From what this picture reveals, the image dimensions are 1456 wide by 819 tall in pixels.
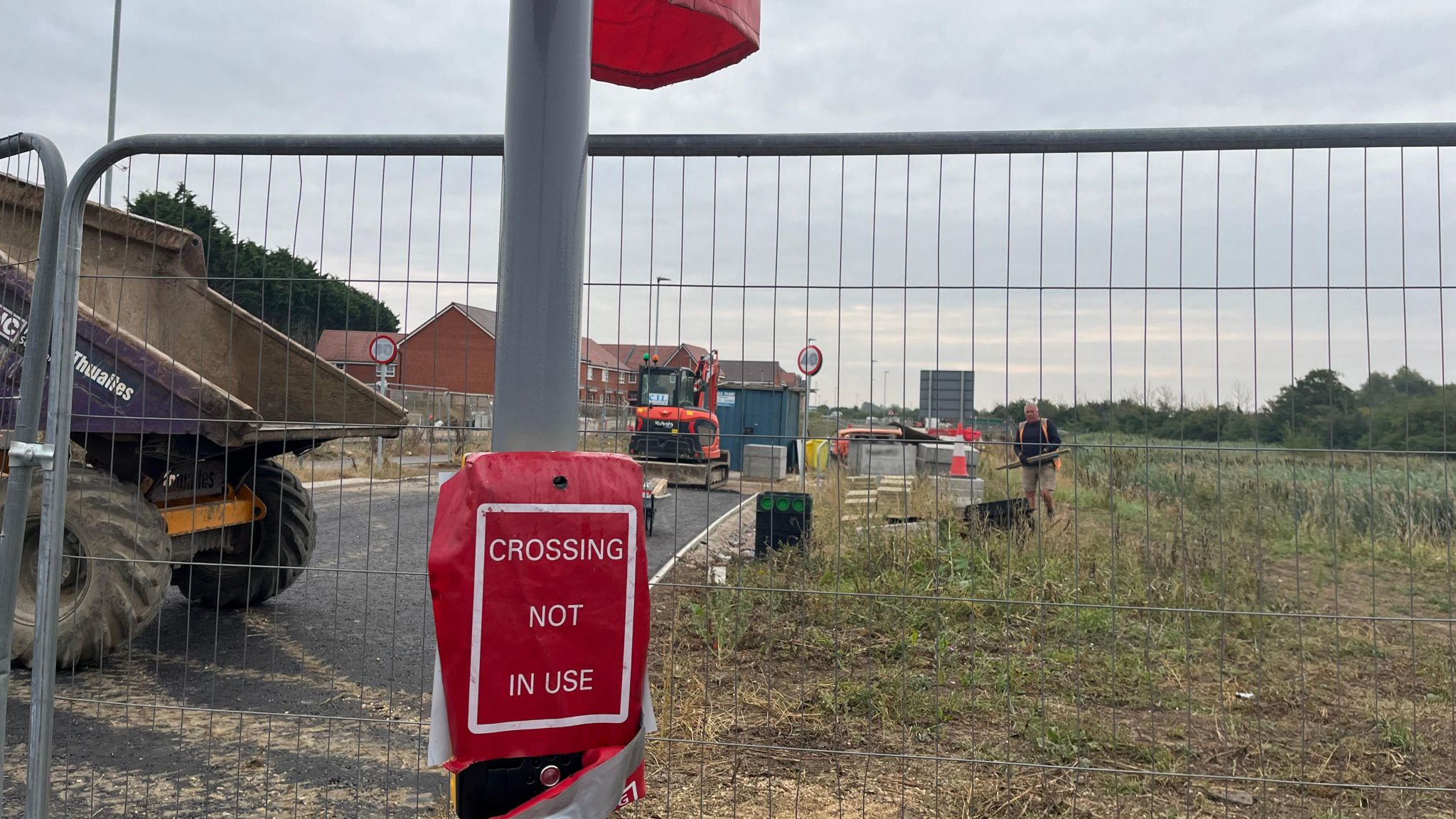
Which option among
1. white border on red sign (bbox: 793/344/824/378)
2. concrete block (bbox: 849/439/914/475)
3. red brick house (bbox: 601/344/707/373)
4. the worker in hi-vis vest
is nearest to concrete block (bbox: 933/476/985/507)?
the worker in hi-vis vest

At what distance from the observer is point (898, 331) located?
279cm

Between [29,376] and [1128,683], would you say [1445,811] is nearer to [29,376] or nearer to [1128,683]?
[1128,683]

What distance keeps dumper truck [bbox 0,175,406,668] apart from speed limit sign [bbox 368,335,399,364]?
54cm

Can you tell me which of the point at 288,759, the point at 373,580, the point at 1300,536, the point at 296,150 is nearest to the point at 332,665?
the point at 288,759

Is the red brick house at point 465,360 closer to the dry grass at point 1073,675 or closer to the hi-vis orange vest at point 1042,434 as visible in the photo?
the dry grass at point 1073,675

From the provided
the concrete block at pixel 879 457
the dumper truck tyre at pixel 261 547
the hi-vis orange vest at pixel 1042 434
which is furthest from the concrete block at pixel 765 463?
the dumper truck tyre at pixel 261 547

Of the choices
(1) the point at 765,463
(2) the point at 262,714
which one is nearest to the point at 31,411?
(2) the point at 262,714

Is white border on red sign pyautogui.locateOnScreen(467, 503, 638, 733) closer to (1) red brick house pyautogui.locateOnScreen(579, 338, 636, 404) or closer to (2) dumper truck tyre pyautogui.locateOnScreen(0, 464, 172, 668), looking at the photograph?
(1) red brick house pyautogui.locateOnScreen(579, 338, 636, 404)

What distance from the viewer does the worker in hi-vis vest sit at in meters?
2.85

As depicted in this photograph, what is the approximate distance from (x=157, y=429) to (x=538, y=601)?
3782 millimetres

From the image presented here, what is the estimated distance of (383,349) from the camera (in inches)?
136

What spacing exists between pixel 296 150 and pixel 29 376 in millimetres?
1123

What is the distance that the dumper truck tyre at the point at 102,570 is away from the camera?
4828mm

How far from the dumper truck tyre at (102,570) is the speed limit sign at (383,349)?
2.08 metres
